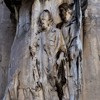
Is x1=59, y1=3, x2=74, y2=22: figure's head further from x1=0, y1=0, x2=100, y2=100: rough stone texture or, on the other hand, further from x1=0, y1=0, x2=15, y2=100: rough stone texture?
x1=0, y1=0, x2=15, y2=100: rough stone texture

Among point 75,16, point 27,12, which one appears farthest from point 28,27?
point 75,16

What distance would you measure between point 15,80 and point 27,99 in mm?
294

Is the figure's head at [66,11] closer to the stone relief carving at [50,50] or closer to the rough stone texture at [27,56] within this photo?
the rough stone texture at [27,56]

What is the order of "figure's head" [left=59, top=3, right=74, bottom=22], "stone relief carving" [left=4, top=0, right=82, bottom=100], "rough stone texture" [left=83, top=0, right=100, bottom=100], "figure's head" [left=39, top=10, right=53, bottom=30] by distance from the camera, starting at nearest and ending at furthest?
"stone relief carving" [left=4, top=0, right=82, bottom=100], "figure's head" [left=39, top=10, right=53, bottom=30], "figure's head" [left=59, top=3, right=74, bottom=22], "rough stone texture" [left=83, top=0, right=100, bottom=100]

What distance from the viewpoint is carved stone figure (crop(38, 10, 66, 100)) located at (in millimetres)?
6055

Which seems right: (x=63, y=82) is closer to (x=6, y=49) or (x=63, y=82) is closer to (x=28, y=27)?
(x=28, y=27)

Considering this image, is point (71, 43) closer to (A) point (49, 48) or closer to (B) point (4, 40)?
(A) point (49, 48)

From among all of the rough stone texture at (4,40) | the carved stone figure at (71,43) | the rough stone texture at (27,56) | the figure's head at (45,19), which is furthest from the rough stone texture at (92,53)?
the rough stone texture at (4,40)

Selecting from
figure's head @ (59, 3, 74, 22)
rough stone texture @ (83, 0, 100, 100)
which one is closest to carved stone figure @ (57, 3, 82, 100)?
figure's head @ (59, 3, 74, 22)

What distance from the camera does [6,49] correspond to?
7.12 meters

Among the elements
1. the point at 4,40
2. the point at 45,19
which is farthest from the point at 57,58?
the point at 4,40

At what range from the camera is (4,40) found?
7180 millimetres

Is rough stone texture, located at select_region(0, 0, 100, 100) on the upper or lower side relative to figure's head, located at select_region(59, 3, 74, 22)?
lower

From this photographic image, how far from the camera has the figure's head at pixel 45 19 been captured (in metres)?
6.30
